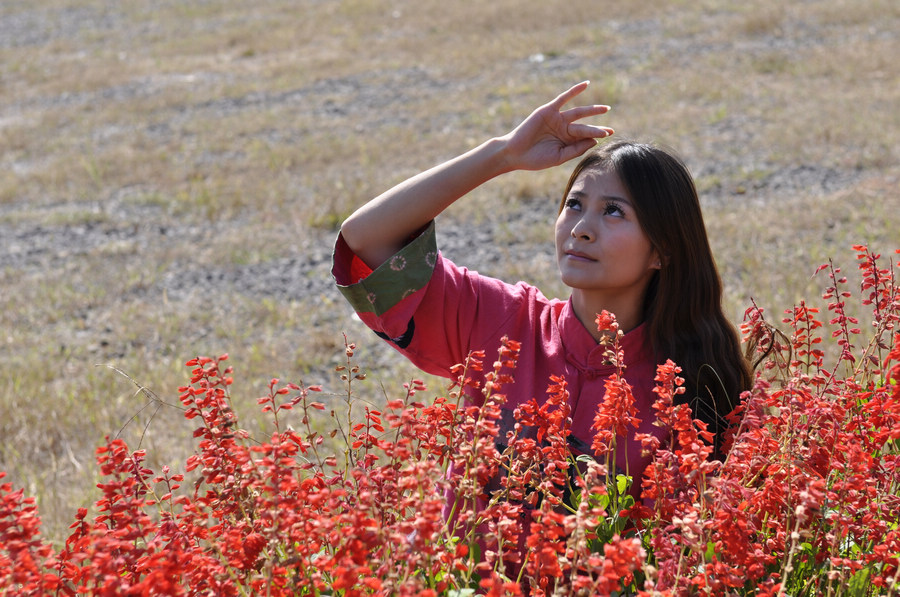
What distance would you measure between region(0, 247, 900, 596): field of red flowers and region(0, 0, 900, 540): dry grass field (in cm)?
41

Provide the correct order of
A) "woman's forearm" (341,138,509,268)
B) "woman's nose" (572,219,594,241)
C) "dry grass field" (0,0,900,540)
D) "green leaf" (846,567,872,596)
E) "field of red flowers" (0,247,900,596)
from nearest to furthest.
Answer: "field of red flowers" (0,247,900,596) < "green leaf" (846,567,872,596) < "woman's nose" (572,219,594,241) < "woman's forearm" (341,138,509,268) < "dry grass field" (0,0,900,540)

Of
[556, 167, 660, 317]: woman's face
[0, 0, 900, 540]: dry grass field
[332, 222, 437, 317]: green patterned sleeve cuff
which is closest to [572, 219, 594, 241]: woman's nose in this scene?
[556, 167, 660, 317]: woman's face

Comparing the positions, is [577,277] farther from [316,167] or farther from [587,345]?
[316,167]

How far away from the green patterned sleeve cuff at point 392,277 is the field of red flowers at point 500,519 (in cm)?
71

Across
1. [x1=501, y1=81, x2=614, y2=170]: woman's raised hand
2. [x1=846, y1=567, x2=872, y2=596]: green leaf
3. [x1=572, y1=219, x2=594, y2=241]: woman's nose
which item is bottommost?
[x1=846, y1=567, x2=872, y2=596]: green leaf

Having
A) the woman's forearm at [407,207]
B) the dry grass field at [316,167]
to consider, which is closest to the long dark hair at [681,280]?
the woman's forearm at [407,207]

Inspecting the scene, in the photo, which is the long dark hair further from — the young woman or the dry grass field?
the dry grass field

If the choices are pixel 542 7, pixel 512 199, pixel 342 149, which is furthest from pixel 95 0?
pixel 512 199

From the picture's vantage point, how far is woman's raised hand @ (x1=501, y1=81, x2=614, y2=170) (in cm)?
265

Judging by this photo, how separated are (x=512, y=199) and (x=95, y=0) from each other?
2023 cm

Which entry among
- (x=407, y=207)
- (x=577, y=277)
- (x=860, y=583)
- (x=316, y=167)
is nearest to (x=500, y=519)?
(x=860, y=583)

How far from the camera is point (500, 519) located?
59.1 inches

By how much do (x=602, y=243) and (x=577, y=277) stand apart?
0.12 m

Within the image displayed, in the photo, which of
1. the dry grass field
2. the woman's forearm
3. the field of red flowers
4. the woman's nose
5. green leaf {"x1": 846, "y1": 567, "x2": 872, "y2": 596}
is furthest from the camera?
the dry grass field
